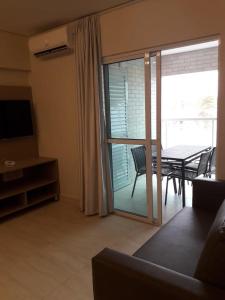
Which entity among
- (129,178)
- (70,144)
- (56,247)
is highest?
(70,144)

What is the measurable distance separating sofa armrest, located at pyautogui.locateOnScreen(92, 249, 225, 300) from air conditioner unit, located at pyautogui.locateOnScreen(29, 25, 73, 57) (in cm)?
271

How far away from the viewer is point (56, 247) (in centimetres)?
265

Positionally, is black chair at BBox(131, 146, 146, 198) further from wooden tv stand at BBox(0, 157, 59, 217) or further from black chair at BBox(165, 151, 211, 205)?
wooden tv stand at BBox(0, 157, 59, 217)

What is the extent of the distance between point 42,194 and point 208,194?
2619mm

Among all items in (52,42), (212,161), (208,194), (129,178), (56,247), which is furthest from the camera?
(212,161)

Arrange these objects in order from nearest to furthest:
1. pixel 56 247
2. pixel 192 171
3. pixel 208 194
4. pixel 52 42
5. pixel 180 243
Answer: pixel 180 243 < pixel 208 194 < pixel 56 247 < pixel 52 42 < pixel 192 171

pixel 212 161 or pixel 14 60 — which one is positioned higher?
pixel 14 60

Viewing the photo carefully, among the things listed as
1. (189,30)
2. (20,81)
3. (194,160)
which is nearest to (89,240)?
(194,160)

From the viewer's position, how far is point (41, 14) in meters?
3.02

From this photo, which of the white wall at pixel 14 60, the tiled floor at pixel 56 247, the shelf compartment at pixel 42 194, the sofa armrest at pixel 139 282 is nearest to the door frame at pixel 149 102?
the tiled floor at pixel 56 247

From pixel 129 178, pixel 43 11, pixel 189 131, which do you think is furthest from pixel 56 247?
pixel 189 131

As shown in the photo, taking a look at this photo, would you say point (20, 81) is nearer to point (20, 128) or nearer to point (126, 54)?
point (20, 128)

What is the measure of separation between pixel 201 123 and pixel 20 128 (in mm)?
3719

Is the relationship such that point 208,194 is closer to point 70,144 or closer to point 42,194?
point 70,144
